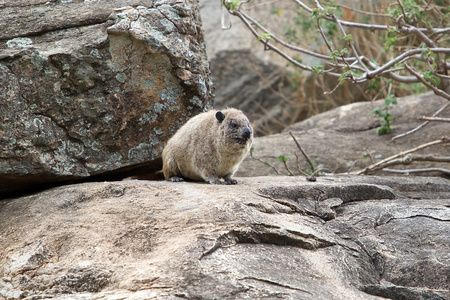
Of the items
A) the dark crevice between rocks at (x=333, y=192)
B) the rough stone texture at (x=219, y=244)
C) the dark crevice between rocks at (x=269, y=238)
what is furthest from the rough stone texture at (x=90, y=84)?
the dark crevice between rocks at (x=269, y=238)

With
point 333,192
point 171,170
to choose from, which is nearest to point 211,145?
point 171,170

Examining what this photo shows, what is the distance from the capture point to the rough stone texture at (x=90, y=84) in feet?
16.8

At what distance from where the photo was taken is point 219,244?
4047mm

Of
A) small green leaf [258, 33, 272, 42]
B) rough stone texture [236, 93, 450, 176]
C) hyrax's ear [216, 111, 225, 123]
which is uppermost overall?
small green leaf [258, 33, 272, 42]

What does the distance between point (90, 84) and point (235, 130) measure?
169 centimetres

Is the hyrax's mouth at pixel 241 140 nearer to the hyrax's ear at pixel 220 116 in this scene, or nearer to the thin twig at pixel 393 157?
the hyrax's ear at pixel 220 116

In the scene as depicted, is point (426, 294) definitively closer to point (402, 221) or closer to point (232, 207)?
point (402, 221)

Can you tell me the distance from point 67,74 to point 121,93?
0.61m

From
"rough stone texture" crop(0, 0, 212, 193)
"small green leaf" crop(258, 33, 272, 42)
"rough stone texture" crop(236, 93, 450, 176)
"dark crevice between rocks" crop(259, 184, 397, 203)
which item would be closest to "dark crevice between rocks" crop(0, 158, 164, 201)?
"rough stone texture" crop(0, 0, 212, 193)

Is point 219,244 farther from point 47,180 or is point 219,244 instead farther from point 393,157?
point 393,157

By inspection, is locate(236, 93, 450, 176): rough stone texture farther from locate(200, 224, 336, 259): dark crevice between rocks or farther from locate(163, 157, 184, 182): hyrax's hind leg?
locate(200, 224, 336, 259): dark crevice between rocks

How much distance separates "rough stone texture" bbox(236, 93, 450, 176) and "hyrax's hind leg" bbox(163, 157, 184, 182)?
7.78ft

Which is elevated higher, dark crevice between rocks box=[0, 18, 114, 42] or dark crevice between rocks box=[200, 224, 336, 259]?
dark crevice between rocks box=[0, 18, 114, 42]

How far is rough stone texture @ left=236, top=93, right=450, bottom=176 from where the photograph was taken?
8477 millimetres
